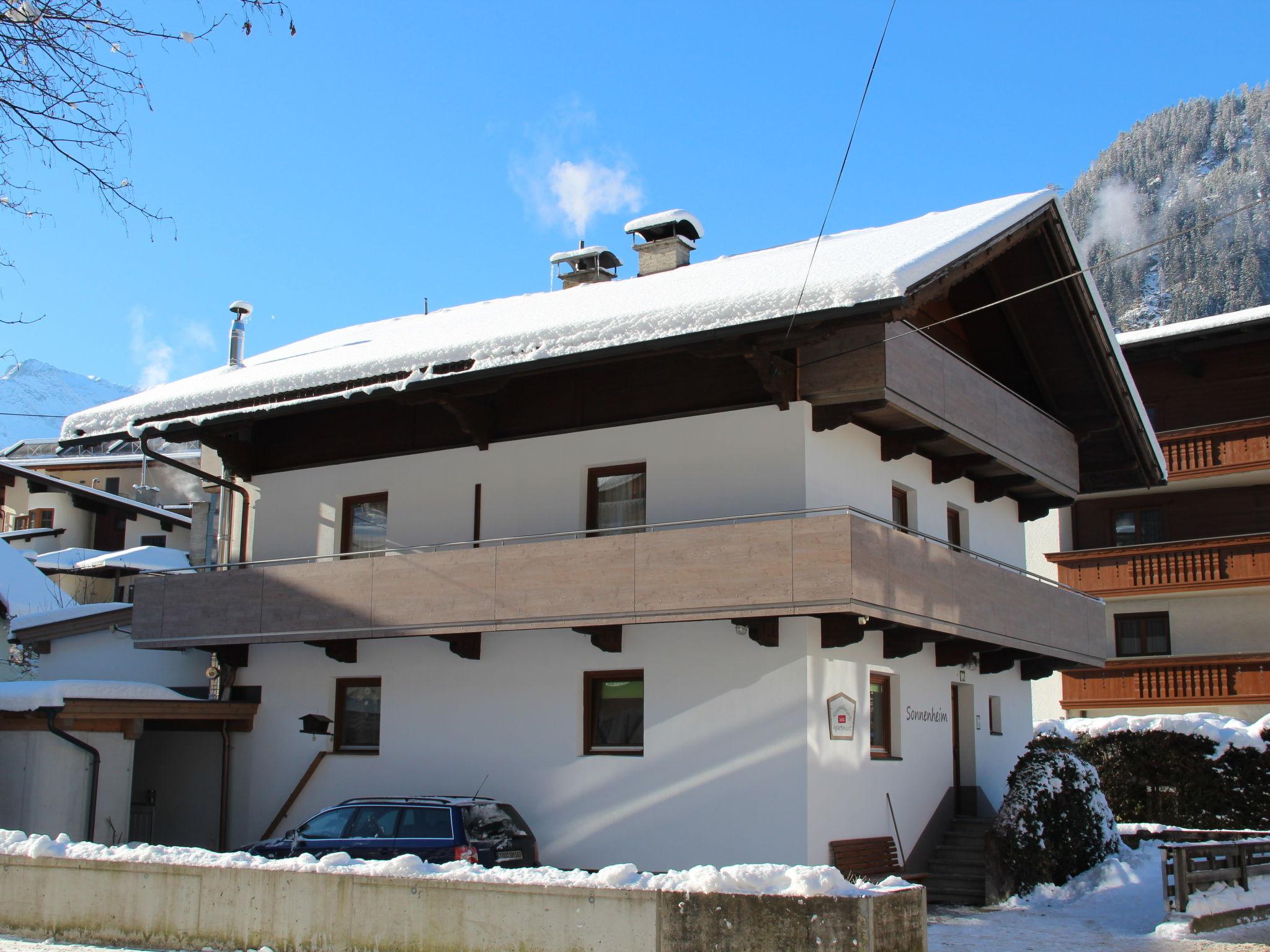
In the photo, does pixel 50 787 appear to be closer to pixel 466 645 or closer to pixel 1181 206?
pixel 466 645

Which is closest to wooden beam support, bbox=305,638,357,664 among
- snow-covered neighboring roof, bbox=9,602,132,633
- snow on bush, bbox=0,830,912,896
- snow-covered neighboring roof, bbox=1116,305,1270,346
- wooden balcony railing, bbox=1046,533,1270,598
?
snow-covered neighboring roof, bbox=9,602,132,633

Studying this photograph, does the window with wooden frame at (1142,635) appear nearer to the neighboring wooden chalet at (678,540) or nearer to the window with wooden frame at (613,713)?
the neighboring wooden chalet at (678,540)

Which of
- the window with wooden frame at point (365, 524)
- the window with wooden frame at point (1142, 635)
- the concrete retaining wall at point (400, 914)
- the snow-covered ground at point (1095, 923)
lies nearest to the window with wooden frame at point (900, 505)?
the snow-covered ground at point (1095, 923)

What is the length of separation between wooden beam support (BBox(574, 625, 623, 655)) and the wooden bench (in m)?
3.64

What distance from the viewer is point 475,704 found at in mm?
18719

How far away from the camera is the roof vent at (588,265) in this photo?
25.1 metres

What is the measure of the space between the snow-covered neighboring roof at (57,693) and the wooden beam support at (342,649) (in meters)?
2.52

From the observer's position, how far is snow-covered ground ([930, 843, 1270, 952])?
1388cm

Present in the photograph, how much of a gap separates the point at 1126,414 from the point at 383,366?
11837 mm

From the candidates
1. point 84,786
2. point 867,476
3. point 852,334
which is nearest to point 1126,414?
point 867,476

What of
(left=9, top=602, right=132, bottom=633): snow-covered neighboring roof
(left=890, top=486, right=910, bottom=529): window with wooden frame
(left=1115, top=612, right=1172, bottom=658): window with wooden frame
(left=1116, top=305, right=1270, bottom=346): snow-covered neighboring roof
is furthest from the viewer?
(left=1115, top=612, right=1172, bottom=658): window with wooden frame

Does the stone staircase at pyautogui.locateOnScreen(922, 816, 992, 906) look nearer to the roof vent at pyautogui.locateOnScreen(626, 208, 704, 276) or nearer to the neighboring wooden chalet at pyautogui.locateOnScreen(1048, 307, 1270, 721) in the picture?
the roof vent at pyautogui.locateOnScreen(626, 208, 704, 276)

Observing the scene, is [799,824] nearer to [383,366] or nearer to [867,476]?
[867,476]

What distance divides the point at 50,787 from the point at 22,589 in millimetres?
10997
